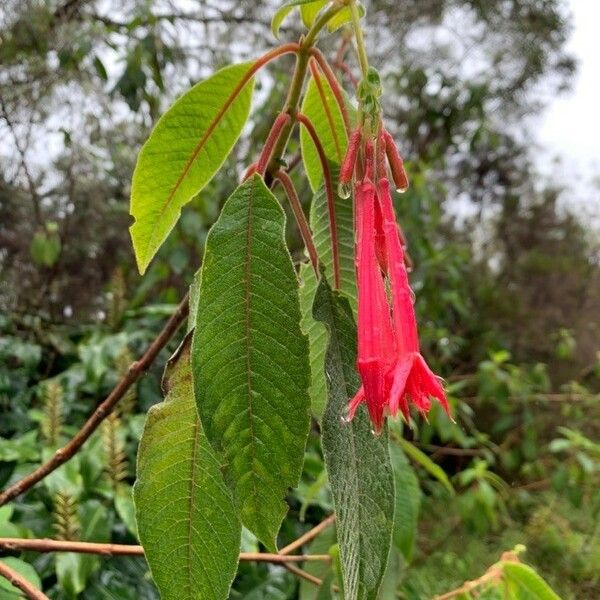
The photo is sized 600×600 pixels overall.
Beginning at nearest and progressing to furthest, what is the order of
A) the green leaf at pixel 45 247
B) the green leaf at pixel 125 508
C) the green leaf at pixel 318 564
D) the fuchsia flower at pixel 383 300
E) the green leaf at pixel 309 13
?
the fuchsia flower at pixel 383 300 < the green leaf at pixel 309 13 < the green leaf at pixel 318 564 < the green leaf at pixel 125 508 < the green leaf at pixel 45 247

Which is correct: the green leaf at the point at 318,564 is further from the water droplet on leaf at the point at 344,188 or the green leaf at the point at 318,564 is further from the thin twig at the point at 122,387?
the water droplet on leaf at the point at 344,188

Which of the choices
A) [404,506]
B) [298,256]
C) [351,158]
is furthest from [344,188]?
[298,256]

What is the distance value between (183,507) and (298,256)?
191 centimetres

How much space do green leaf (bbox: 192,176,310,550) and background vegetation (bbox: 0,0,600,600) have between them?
1.07 ft

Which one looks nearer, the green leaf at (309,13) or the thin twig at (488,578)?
the green leaf at (309,13)

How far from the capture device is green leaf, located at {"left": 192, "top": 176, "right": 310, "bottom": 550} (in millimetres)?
276

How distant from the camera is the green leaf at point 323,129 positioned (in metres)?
0.39

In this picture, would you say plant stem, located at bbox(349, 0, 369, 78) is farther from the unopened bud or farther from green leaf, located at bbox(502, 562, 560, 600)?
green leaf, located at bbox(502, 562, 560, 600)

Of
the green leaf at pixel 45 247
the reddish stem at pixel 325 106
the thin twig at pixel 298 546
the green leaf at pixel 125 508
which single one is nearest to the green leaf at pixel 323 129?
the reddish stem at pixel 325 106

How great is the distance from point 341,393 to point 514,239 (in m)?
5.28

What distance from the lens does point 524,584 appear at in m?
0.44

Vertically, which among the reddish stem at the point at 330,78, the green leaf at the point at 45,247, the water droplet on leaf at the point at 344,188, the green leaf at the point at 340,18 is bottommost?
the water droplet on leaf at the point at 344,188

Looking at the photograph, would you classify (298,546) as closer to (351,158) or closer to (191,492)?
(191,492)

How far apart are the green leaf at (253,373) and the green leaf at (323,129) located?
128 mm
